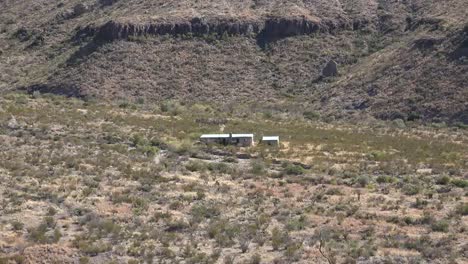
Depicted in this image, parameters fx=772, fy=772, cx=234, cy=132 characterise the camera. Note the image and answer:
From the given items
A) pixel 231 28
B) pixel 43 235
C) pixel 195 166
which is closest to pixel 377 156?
pixel 195 166

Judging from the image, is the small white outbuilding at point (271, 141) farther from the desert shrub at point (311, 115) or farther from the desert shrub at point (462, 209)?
the desert shrub at point (462, 209)

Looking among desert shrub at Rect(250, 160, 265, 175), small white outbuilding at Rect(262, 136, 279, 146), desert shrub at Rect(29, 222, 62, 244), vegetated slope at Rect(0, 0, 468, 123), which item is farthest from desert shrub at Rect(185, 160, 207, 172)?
vegetated slope at Rect(0, 0, 468, 123)

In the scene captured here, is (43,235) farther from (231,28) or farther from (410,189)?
(231,28)

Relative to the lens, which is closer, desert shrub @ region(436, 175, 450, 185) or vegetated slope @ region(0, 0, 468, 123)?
desert shrub @ region(436, 175, 450, 185)

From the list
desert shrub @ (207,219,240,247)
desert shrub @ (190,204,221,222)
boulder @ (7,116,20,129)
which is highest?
desert shrub @ (207,219,240,247)

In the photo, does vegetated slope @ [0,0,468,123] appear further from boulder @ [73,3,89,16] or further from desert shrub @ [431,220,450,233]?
desert shrub @ [431,220,450,233]

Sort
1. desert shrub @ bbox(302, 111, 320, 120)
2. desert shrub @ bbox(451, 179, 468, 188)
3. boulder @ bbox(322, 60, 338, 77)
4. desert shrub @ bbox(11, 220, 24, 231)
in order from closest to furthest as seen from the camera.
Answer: desert shrub @ bbox(11, 220, 24, 231) < desert shrub @ bbox(451, 179, 468, 188) < desert shrub @ bbox(302, 111, 320, 120) < boulder @ bbox(322, 60, 338, 77)

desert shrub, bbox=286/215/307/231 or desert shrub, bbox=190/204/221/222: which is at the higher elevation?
desert shrub, bbox=286/215/307/231

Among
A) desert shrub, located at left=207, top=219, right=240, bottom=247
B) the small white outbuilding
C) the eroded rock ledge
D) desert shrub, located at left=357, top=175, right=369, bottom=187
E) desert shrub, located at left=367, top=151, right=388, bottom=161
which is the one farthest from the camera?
the eroded rock ledge

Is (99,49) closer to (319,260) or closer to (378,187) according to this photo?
(378,187)
